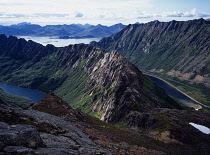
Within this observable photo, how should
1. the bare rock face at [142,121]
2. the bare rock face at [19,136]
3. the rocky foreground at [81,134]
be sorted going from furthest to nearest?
the bare rock face at [142,121] < the rocky foreground at [81,134] < the bare rock face at [19,136]

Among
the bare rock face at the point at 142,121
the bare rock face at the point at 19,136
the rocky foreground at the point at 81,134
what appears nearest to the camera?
the bare rock face at the point at 19,136

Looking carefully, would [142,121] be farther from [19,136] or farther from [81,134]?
[19,136]

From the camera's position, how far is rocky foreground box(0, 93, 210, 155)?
3516 centimetres

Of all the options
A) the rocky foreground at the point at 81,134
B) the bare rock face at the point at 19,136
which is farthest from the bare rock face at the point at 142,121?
the bare rock face at the point at 19,136

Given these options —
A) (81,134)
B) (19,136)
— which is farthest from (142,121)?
(19,136)

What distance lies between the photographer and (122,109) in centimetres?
17038

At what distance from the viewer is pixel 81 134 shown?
58.0 m

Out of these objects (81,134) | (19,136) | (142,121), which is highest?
(19,136)

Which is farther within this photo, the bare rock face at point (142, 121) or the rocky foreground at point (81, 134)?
the bare rock face at point (142, 121)

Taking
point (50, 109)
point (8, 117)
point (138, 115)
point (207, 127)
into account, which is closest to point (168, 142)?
point (138, 115)

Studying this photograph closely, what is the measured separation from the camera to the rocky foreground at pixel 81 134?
115 ft

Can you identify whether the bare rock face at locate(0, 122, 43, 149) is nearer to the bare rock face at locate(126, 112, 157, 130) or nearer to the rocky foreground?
the rocky foreground

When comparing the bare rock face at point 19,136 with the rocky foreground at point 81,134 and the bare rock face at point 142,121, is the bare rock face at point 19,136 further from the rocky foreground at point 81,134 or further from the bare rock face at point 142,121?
the bare rock face at point 142,121

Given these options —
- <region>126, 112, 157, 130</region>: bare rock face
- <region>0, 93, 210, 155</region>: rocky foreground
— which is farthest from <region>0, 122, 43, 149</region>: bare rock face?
<region>126, 112, 157, 130</region>: bare rock face
